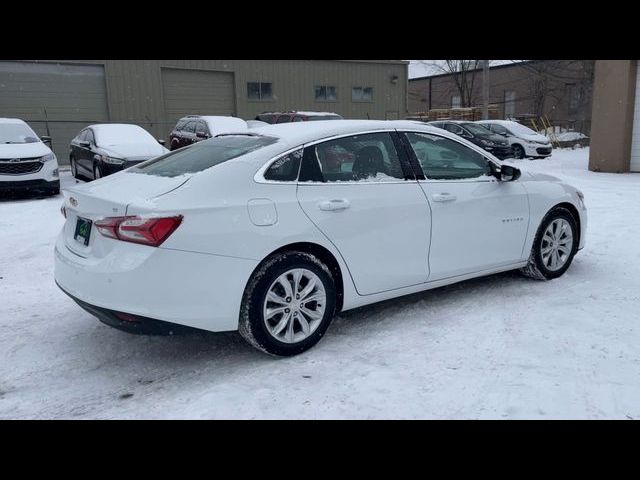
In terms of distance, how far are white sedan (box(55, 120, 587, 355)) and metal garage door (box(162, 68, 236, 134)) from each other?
19.3 meters

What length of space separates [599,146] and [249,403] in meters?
15.1

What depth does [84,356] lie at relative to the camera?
160 inches

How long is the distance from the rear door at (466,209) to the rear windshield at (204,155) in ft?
4.20

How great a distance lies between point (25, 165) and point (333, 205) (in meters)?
9.31

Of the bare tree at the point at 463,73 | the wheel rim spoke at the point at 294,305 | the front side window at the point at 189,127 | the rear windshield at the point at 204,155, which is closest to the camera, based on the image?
the wheel rim spoke at the point at 294,305

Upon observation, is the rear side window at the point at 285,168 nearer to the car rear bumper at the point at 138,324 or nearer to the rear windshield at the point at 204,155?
the rear windshield at the point at 204,155

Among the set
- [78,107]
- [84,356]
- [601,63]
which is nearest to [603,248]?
[84,356]

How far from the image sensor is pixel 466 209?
4.78 meters

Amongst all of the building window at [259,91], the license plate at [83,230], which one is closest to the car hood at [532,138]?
the building window at [259,91]

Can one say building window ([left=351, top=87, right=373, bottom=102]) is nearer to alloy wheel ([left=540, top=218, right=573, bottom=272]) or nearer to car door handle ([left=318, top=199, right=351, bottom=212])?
alloy wheel ([left=540, top=218, right=573, bottom=272])

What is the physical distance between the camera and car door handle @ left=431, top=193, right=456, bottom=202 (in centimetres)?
459

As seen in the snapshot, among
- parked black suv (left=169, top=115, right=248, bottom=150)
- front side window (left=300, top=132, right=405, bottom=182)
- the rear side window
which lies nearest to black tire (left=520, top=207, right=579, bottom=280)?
front side window (left=300, top=132, right=405, bottom=182)

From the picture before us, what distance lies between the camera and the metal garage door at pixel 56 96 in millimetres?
20203
